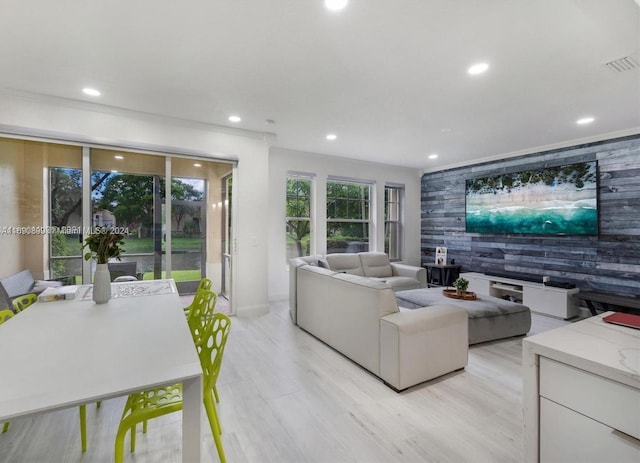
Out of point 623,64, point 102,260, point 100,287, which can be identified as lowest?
point 100,287

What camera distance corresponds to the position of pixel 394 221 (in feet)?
22.7

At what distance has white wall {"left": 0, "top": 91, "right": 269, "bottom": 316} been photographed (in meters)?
3.15

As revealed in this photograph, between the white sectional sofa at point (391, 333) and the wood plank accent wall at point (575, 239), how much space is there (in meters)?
3.10

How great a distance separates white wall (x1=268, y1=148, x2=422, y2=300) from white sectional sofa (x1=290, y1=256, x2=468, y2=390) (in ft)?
7.39

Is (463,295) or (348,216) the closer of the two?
(463,295)

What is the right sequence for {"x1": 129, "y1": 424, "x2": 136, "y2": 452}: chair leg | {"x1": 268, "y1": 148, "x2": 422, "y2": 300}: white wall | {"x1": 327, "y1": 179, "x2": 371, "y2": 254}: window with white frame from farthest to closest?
{"x1": 327, "y1": 179, "x2": 371, "y2": 254}: window with white frame, {"x1": 268, "y1": 148, "x2": 422, "y2": 300}: white wall, {"x1": 129, "y1": 424, "x2": 136, "y2": 452}: chair leg

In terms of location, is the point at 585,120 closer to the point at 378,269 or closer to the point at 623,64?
the point at 623,64

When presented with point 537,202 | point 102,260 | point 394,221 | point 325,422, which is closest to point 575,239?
point 537,202

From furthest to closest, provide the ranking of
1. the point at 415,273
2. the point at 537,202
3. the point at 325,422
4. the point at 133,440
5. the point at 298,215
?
the point at 298,215, the point at 415,273, the point at 537,202, the point at 325,422, the point at 133,440

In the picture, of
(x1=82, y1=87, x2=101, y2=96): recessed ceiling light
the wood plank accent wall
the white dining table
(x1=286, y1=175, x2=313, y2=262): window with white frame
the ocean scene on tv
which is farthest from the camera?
(x1=286, y1=175, x2=313, y2=262): window with white frame

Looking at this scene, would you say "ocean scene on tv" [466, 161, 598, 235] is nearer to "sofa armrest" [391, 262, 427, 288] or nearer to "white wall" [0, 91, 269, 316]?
"sofa armrest" [391, 262, 427, 288]

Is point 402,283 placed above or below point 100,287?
below

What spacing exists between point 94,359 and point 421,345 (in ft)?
7.02

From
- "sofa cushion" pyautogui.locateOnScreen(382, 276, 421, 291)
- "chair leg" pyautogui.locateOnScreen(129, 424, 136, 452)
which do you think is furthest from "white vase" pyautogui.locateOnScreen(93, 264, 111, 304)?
"sofa cushion" pyautogui.locateOnScreen(382, 276, 421, 291)
